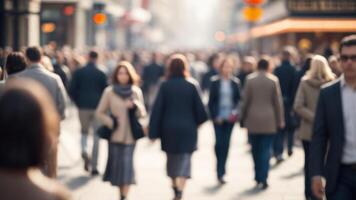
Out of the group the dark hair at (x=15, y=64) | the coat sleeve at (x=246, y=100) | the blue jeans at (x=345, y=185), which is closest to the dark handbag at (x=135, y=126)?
the dark hair at (x=15, y=64)

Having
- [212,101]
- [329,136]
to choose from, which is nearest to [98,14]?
[212,101]

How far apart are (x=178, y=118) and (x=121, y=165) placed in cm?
91

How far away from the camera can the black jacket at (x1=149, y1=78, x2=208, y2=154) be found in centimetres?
1015

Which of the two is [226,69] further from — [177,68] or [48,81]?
[48,81]

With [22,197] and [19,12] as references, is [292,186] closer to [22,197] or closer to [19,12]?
[19,12]

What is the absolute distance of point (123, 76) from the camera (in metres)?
9.91

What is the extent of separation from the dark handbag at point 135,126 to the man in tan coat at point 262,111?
7.98ft

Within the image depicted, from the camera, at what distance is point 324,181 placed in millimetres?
5879

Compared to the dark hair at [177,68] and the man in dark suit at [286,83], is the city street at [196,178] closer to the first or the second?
the man in dark suit at [286,83]

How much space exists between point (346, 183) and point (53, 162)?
448 centimetres

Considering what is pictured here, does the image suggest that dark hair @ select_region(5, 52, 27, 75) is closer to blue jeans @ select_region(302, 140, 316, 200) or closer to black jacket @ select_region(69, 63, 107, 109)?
blue jeans @ select_region(302, 140, 316, 200)

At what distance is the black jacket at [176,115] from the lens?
33.3ft

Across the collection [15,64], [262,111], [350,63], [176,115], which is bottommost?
[262,111]

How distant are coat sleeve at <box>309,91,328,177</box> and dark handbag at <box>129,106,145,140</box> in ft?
13.9
